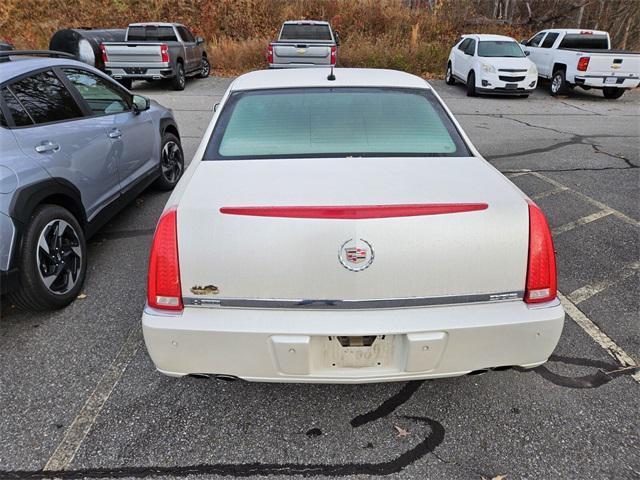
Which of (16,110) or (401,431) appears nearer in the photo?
(401,431)

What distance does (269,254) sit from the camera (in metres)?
1.91

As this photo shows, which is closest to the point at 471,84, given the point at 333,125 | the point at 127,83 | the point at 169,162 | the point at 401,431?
the point at 169,162

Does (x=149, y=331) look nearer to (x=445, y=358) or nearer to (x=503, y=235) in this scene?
(x=445, y=358)

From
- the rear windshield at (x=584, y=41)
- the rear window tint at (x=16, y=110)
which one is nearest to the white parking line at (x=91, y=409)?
the rear window tint at (x=16, y=110)

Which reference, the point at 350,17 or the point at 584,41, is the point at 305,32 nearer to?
the point at 350,17

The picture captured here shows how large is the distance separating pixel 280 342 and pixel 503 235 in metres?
1.06

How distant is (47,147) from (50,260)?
817mm

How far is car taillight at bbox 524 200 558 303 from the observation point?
1993 mm

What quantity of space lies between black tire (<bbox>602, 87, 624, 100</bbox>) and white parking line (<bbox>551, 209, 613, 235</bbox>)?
1033cm

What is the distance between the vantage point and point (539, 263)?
78.9 inches

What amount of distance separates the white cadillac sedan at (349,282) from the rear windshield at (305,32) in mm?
13290

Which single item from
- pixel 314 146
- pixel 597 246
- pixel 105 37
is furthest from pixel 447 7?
pixel 314 146

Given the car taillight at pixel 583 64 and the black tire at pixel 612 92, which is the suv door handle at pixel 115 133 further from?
the black tire at pixel 612 92

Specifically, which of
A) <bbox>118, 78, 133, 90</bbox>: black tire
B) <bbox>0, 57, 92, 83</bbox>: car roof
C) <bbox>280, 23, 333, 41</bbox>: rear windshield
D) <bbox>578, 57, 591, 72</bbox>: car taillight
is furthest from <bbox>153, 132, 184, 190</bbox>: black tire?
<bbox>578, 57, 591, 72</bbox>: car taillight
